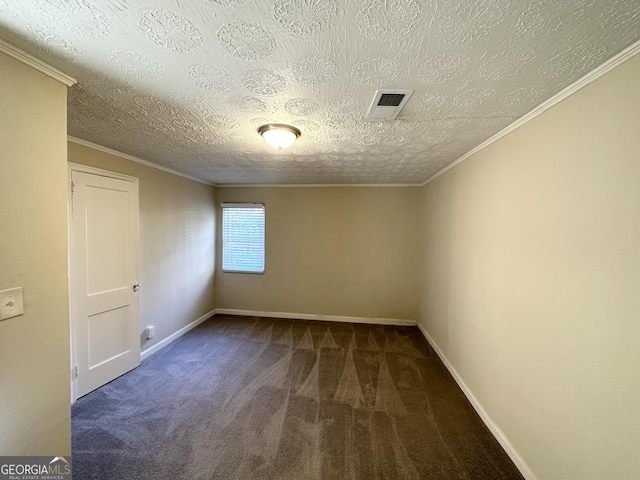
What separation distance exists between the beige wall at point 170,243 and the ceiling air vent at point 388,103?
8.74 ft

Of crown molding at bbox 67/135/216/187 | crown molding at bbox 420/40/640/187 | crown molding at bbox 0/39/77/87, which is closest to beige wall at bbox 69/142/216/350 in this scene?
crown molding at bbox 67/135/216/187

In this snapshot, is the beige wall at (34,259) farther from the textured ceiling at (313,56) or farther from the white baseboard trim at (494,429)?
the white baseboard trim at (494,429)

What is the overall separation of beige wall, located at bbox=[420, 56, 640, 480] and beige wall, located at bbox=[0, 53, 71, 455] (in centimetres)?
266

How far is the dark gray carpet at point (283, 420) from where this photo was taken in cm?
167

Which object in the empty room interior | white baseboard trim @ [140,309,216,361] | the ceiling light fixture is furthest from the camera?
white baseboard trim @ [140,309,216,361]

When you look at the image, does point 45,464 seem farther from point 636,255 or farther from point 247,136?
point 636,255

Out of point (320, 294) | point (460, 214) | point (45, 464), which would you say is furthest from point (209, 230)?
point (460, 214)

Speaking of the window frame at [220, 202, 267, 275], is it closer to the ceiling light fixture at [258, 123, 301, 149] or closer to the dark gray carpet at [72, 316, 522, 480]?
the dark gray carpet at [72, 316, 522, 480]

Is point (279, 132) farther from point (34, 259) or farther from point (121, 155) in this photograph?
point (121, 155)

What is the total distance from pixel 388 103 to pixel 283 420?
2551 mm

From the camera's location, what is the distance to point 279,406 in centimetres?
224

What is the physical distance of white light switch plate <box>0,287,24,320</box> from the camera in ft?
3.52

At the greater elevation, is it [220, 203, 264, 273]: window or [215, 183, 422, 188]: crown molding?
[215, 183, 422, 188]: crown molding

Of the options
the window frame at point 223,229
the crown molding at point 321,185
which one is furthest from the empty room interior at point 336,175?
the window frame at point 223,229
